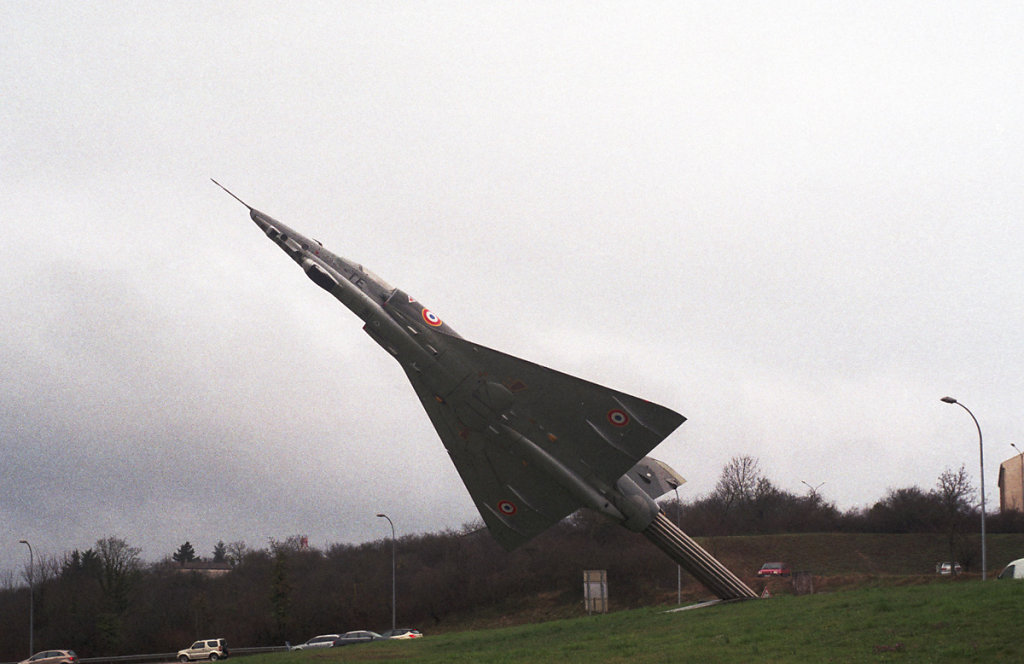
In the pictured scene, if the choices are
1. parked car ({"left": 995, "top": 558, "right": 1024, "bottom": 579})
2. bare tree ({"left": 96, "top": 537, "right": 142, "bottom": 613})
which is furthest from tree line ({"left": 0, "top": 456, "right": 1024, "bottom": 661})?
parked car ({"left": 995, "top": 558, "right": 1024, "bottom": 579})

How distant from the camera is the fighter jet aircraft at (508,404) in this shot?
83.4 ft

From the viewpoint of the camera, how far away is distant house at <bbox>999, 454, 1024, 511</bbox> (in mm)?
65438

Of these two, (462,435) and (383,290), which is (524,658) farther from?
(383,290)

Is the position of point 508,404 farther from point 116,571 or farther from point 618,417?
point 116,571

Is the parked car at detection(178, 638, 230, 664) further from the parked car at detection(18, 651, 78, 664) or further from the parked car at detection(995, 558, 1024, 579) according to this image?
the parked car at detection(995, 558, 1024, 579)

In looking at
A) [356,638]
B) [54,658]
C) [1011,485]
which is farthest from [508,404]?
[1011,485]

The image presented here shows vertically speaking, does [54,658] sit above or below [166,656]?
above

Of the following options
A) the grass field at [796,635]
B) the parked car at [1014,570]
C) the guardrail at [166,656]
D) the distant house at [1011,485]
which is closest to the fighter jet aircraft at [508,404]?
the grass field at [796,635]

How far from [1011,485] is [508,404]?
57922 mm

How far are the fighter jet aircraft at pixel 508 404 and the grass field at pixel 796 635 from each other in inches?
173

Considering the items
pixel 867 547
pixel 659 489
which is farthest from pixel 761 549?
pixel 659 489

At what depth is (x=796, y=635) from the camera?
61.7ft

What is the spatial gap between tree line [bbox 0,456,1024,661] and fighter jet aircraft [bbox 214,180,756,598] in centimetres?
3269

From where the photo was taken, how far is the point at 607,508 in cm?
2698
